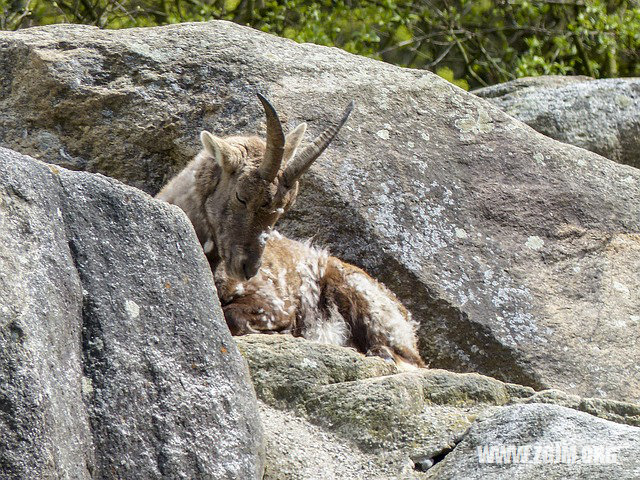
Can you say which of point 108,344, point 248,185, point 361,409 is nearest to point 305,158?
point 248,185

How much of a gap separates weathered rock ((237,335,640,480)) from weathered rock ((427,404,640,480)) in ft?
0.11

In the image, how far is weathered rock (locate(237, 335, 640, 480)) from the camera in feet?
13.9

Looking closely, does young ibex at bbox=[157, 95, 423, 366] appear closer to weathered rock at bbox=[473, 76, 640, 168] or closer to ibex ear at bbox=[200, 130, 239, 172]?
ibex ear at bbox=[200, 130, 239, 172]

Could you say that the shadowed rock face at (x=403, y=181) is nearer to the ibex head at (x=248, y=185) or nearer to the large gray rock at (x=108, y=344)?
the ibex head at (x=248, y=185)

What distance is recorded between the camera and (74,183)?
380 cm

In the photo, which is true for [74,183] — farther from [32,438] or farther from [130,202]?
[32,438]

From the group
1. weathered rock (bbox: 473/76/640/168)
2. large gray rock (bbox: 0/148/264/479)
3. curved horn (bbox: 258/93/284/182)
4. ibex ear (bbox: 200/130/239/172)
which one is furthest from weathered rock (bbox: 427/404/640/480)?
weathered rock (bbox: 473/76/640/168)

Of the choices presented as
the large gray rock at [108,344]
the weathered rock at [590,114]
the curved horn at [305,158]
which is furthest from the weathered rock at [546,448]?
the weathered rock at [590,114]

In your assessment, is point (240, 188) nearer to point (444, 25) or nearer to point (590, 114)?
point (590, 114)

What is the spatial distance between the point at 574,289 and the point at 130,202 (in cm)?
448

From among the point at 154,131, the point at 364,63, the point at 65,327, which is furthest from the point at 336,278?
the point at 65,327

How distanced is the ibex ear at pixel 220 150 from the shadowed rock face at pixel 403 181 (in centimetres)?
62

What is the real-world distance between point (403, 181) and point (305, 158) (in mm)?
989

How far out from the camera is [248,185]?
22.7ft
